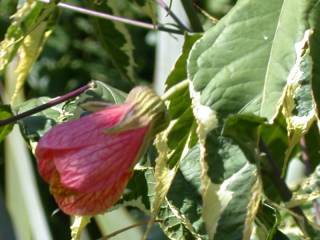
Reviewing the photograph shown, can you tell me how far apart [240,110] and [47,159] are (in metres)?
0.16

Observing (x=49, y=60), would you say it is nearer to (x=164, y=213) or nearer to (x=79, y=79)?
(x=79, y=79)

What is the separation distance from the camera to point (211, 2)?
2277 millimetres

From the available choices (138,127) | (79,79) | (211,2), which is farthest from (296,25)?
(79,79)

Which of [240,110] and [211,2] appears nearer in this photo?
[240,110]

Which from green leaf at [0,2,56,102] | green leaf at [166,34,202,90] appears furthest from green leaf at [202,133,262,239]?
green leaf at [0,2,56,102]

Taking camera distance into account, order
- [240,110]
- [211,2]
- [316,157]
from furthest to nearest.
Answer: [211,2] → [316,157] → [240,110]

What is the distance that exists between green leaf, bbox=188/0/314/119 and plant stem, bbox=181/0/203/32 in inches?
6.3

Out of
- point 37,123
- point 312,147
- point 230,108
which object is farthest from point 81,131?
point 312,147

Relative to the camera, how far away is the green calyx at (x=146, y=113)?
29.3 inches

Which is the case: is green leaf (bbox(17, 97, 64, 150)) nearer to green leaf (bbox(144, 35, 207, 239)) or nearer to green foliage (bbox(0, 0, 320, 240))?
green foliage (bbox(0, 0, 320, 240))

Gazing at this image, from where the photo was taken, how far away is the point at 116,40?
3.56 feet

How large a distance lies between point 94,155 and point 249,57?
0.15 metres

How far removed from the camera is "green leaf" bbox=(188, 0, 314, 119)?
72 centimetres

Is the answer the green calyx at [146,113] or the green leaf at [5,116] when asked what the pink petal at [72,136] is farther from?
the green leaf at [5,116]
